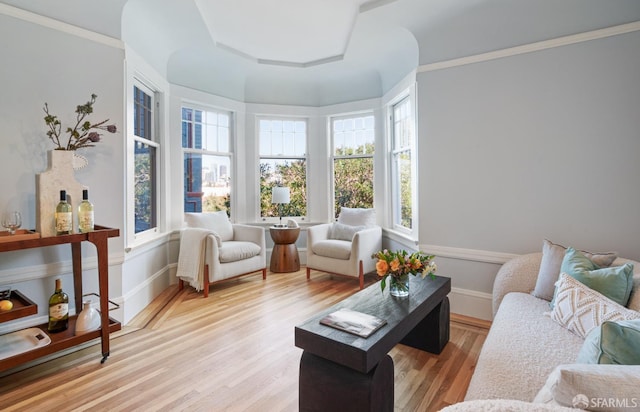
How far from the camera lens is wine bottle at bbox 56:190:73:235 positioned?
196cm

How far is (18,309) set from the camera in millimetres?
1769

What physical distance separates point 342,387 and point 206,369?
111 centimetres

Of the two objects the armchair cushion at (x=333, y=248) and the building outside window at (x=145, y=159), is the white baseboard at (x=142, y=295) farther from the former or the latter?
the armchair cushion at (x=333, y=248)

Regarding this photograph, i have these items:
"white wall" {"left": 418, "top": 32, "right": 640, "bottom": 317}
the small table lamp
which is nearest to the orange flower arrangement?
"white wall" {"left": 418, "top": 32, "right": 640, "bottom": 317}

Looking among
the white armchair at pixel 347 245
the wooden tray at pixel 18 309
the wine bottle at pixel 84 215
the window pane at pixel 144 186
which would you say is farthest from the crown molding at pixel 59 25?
the white armchair at pixel 347 245

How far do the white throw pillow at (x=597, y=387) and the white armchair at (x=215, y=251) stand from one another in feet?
10.7

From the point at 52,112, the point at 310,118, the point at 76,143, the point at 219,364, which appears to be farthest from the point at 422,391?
the point at 310,118

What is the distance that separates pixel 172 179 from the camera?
12.9 feet

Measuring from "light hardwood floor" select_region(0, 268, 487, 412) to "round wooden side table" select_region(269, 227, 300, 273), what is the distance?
4.46 ft

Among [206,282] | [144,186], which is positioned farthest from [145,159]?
[206,282]

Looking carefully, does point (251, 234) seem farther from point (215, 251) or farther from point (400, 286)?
point (400, 286)

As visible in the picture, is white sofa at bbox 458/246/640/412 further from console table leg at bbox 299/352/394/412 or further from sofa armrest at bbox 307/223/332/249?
sofa armrest at bbox 307/223/332/249

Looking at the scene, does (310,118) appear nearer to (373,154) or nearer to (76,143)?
(373,154)

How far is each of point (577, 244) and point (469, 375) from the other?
4.72 feet
